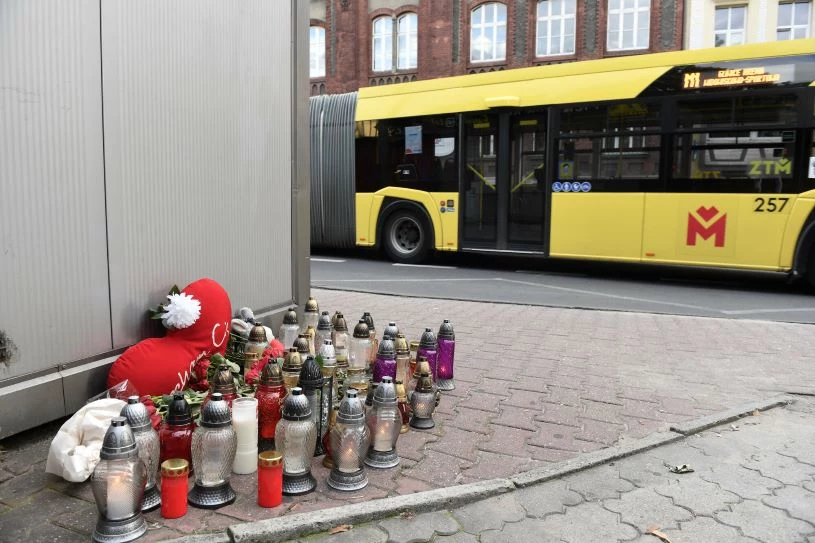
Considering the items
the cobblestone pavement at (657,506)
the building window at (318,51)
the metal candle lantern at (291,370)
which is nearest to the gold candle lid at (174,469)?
the cobblestone pavement at (657,506)

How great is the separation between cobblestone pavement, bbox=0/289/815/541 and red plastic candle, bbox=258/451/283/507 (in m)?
0.04

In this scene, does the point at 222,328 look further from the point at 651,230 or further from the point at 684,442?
the point at 651,230

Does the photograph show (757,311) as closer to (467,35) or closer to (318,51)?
(467,35)

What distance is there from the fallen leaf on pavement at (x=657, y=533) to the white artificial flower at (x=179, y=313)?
278 centimetres

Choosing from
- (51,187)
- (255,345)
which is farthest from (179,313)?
(51,187)

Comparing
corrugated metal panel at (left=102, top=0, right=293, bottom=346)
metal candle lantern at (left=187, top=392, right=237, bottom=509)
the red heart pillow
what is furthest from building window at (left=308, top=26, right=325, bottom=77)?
metal candle lantern at (left=187, top=392, right=237, bottom=509)

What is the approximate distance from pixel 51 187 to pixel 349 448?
2106 millimetres

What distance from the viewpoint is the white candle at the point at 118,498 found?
2.54m

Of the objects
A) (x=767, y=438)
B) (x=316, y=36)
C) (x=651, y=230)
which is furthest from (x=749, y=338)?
(x=316, y=36)

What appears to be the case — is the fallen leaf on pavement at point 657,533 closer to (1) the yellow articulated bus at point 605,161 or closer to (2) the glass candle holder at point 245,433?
(2) the glass candle holder at point 245,433

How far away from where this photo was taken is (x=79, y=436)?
122 inches

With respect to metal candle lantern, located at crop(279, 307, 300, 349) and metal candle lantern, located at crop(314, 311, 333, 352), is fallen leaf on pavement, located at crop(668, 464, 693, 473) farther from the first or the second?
metal candle lantern, located at crop(279, 307, 300, 349)

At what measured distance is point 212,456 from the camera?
289 centimetres

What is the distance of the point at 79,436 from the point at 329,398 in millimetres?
1183
